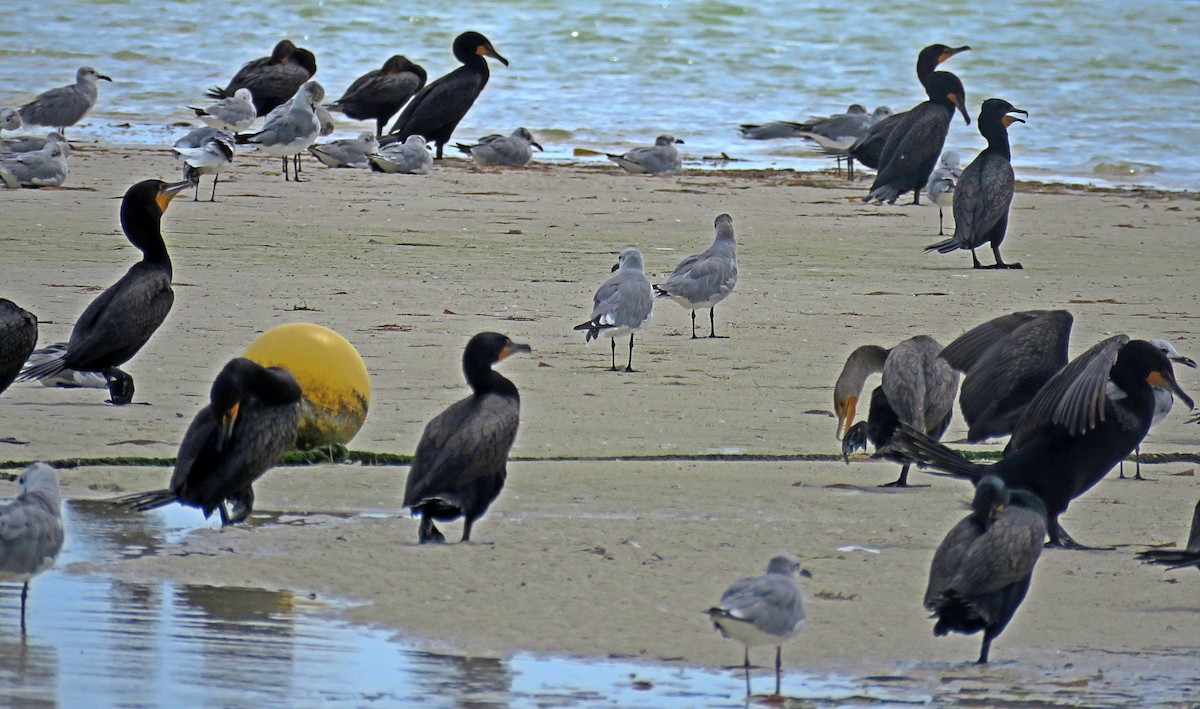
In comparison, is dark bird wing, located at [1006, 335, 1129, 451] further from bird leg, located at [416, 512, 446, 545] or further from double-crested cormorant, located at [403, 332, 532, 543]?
bird leg, located at [416, 512, 446, 545]

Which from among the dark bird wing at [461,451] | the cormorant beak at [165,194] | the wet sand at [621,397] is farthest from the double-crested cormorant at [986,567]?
the cormorant beak at [165,194]

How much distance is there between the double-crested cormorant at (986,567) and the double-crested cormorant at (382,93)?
A: 58.6 feet

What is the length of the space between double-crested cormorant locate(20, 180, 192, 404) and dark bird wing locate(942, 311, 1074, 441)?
3.99 metres

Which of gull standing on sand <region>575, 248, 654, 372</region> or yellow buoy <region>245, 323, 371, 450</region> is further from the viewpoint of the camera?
gull standing on sand <region>575, 248, 654, 372</region>

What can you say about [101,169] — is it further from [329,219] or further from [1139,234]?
[1139,234]

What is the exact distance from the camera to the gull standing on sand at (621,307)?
9.99m

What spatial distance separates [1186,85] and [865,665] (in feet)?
85.6

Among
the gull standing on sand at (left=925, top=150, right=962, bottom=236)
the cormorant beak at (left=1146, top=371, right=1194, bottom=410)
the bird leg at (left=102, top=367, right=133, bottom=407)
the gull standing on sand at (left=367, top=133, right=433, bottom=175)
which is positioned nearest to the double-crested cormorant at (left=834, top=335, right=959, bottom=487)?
the cormorant beak at (left=1146, top=371, right=1194, bottom=410)

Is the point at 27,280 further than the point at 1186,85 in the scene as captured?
No

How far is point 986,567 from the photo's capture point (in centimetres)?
561

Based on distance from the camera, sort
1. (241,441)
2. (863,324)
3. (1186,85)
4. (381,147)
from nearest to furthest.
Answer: (241,441) < (863,324) < (381,147) < (1186,85)

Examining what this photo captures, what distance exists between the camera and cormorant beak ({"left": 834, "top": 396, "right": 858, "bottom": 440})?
28.1ft

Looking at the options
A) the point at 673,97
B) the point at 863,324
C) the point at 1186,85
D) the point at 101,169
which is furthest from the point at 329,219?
the point at 1186,85

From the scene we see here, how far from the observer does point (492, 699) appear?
511 cm
